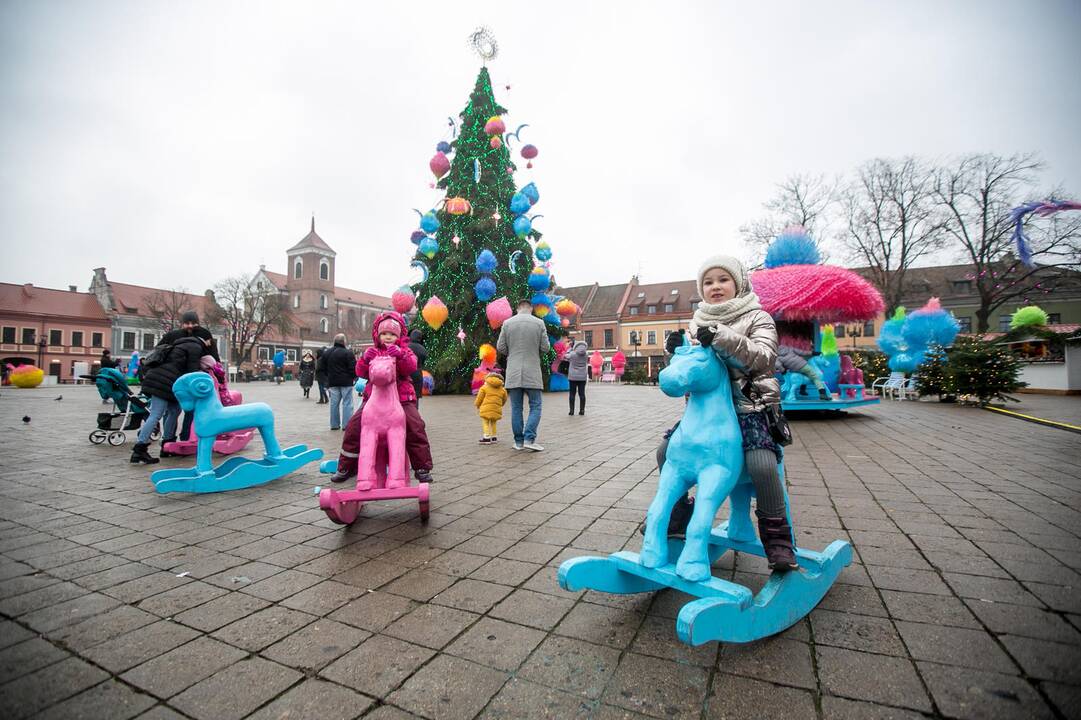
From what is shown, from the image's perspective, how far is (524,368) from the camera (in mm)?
6805

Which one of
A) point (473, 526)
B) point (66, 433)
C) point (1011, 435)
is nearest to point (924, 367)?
point (1011, 435)

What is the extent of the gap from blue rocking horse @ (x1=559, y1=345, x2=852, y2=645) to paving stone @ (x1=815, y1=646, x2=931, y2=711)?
0.22 meters

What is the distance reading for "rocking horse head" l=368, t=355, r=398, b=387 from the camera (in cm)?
370

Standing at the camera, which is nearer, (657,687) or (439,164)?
(657,687)

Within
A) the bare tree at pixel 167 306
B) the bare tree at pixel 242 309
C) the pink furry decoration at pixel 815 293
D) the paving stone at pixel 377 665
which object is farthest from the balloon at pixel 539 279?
the bare tree at pixel 167 306

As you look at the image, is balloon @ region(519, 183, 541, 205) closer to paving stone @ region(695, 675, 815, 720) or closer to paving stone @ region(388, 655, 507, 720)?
paving stone @ region(388, 655, 507, 720)

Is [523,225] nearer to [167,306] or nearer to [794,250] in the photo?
[794,250]

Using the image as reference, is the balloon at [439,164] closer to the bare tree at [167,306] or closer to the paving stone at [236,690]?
the paving stone at [236,690]

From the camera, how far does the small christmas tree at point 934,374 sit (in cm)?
1379

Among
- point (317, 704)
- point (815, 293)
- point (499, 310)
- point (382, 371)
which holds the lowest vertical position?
point (317, 704)

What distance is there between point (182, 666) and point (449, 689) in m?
1.01

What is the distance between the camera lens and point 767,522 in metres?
2.21

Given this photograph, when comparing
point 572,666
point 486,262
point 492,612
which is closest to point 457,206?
point 486,262

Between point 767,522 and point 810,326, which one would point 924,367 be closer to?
point 810,326
